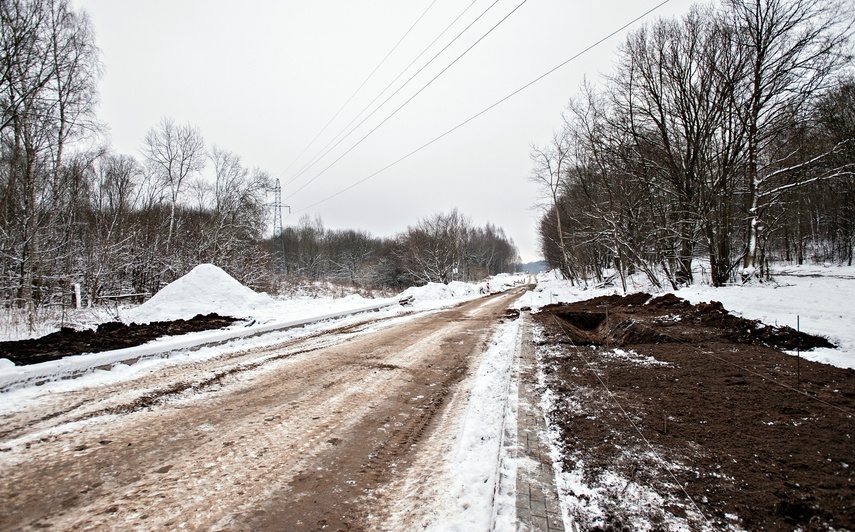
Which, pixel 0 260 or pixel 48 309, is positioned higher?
pixel 0 260

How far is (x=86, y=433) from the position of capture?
319 cm

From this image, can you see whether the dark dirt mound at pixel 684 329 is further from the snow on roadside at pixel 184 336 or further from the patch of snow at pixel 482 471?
the snow on roadside at pixel 184 336

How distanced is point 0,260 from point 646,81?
26.5m

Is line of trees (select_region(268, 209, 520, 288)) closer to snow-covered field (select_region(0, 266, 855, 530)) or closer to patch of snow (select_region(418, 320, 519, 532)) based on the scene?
snow-covered field (select_region(0, 266, 855, 530))

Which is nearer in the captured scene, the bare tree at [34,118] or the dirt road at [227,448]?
the dirt road at [227,448]

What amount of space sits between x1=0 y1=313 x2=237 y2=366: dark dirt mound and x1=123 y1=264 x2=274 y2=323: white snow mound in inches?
79.3

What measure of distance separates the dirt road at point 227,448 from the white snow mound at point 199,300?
6721mm

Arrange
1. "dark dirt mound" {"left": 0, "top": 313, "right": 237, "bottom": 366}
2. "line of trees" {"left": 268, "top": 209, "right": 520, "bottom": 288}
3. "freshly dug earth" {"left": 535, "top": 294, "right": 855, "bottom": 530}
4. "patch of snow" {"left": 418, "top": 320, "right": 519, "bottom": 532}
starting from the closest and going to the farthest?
1. "freshly dug earth" {"left": 535, "top": 294, "right": 855, "bottom": 530}
2. "patch of snow" {"left": 418, "top": 320, "right": 519, "bottom": 532}
3. "dark dirt mound" {"left": 0, "top": 313, "right": 237, "bottom": 366}
4. "line of trees" {"left": 268, "top": 209, "right": 520, "bottom": 288}

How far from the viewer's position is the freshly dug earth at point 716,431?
6.48 feet

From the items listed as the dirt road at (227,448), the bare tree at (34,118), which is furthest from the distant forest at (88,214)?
the dirt road at (227,448)

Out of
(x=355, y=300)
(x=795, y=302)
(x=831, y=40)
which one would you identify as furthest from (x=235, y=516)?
(x=831, y=40)

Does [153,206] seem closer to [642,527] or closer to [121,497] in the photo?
[121,497]

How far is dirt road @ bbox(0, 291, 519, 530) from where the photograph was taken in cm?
214

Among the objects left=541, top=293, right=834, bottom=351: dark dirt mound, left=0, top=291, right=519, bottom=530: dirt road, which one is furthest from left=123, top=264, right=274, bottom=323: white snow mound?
left=541, top=293, right=834, bottom=351: dark dirt mound
